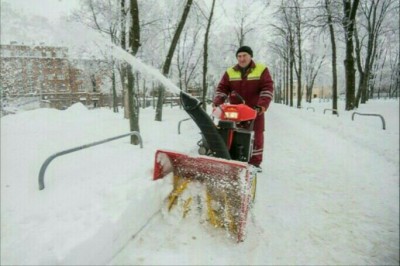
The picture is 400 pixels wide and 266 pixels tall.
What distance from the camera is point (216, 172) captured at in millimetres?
3352

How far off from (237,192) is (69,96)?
50.4 meters

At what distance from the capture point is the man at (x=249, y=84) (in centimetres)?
451

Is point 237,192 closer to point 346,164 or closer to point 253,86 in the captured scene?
point 253,86


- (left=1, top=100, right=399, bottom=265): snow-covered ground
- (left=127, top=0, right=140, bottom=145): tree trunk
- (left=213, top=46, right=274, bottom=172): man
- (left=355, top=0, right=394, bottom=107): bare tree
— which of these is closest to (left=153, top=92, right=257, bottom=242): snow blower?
(left=1, top=100, right=399, bottom=265): snow-covered ground

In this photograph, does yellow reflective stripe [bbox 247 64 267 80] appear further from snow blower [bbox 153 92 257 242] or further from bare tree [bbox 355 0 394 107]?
bare tree [bbox 355 0 394 107]

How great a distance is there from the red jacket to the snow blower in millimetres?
897

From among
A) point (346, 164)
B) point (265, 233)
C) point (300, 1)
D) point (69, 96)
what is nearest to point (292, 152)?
point (346, 164)

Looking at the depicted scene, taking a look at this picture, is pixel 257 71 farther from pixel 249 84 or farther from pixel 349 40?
pixel 349 40

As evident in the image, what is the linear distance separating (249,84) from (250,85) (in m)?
0.02

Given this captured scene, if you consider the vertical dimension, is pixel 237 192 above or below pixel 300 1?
below

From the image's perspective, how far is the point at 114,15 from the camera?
57.8 feet

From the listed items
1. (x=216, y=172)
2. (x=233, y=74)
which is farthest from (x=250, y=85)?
(x=216, y=172)

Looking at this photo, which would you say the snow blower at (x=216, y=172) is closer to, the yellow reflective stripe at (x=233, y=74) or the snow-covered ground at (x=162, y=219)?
the snow-covered ground at (x=162, y=219)

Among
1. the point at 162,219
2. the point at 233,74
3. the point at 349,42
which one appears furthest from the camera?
the point at 349,42
